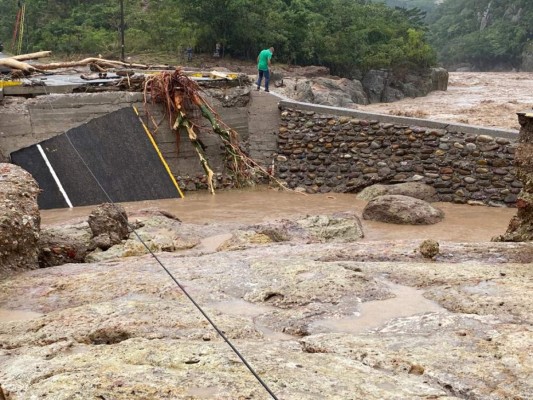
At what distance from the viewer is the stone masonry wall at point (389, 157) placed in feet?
34.5

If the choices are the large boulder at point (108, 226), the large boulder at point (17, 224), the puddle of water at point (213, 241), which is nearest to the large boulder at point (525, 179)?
Result: the puddle of water at point (213, 241)

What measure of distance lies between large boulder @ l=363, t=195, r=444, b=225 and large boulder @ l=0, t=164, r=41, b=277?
4914 mm

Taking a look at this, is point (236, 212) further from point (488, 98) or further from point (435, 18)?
point (435, 18)

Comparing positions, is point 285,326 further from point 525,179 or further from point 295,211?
point 295,211

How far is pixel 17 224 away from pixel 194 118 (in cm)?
760

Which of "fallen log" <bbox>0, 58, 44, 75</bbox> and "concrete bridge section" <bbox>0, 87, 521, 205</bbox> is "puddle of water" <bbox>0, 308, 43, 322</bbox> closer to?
"concrete bridge section" <bbox>0, 87, 521, 205</bbox>

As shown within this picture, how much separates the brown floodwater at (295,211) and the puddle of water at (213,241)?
162 centimetres

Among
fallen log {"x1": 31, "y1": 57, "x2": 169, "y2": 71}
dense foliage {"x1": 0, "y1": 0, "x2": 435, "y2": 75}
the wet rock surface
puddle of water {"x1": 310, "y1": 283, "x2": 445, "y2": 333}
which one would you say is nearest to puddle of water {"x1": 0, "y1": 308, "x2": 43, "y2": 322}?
the wet rock surface

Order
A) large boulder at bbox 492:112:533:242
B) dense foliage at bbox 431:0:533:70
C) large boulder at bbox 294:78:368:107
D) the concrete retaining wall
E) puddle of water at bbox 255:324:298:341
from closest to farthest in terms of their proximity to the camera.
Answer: puddle of water at bbox 255:324:298:341 → large boulder at bbox 492:112:533:242 → the concrete retaining wall → large boulder at bbox 294:78:368:107 → dense foliage at bbox 431:0:533:70

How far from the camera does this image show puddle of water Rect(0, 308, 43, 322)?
4.05m

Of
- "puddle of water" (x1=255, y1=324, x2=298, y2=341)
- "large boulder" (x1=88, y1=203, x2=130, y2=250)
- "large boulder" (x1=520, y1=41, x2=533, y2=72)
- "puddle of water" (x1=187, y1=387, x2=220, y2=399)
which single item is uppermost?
"large boulder" (x1=520, y1=41, x2=533, y2=72)

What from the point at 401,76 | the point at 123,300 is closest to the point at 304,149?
the point at 123,300

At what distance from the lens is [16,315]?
13.6ft

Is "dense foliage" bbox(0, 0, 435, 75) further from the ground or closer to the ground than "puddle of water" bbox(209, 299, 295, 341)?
further from the ground
